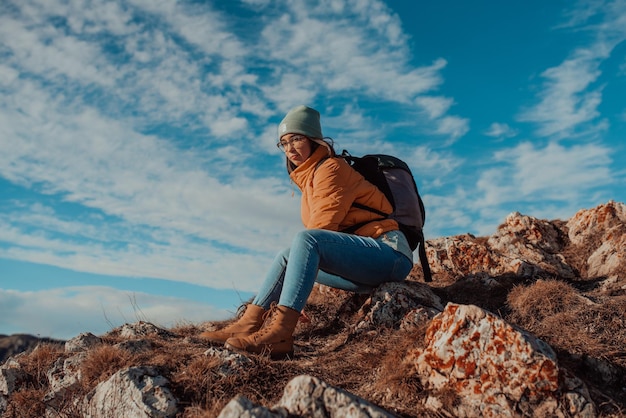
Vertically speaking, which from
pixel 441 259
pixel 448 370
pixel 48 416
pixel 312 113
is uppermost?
pixel 312 113

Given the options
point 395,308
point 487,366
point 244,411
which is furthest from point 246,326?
point 487,366

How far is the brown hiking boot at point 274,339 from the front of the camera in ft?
19.5

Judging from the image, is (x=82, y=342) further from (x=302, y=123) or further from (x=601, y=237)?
(x=601, y=237)

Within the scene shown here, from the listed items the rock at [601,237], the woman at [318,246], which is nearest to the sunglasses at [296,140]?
the woman at [318,246]

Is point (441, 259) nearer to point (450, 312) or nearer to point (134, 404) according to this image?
point (450, 312)

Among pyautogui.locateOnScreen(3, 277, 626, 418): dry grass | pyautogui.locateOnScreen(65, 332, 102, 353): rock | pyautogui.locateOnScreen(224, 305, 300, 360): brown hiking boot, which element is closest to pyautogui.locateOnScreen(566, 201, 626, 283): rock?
pyautogui.locateOnScreen(3, 277, 626, 418): dry grass

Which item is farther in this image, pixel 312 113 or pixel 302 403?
pixel 312 113

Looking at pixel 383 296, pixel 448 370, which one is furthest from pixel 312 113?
pixel 448 370

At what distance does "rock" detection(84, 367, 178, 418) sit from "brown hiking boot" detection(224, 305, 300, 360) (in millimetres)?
913

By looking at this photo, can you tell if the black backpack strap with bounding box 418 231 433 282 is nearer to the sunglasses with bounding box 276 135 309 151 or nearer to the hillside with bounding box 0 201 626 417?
the hillside with bounding box 0 201 626 417

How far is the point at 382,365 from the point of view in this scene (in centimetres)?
562

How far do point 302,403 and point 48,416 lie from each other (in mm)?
3454

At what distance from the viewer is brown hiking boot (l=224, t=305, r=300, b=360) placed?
5.93 m

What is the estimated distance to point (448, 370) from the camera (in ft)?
16.6
